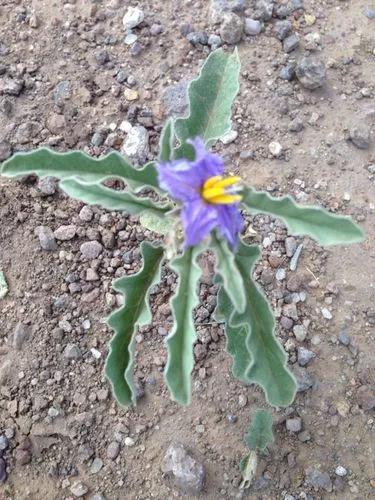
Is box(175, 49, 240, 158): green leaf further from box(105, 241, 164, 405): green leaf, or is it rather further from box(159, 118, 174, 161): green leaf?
box(105, 241, 164, 405): green leaf

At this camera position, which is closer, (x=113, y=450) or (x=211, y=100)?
(x=211, y=100)

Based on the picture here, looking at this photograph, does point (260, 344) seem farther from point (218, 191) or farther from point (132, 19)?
point (132, 19)

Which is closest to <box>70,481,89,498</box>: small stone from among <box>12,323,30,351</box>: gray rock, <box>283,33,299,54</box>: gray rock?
<box>12,323,30,351</box>: gray rock

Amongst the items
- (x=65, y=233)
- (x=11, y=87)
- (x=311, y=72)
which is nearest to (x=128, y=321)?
(x=65, y=233)

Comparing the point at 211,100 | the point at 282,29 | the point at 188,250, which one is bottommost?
the point at 282,29

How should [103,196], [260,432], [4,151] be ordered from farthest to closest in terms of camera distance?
[4,151] → [260,432] → [103,196]

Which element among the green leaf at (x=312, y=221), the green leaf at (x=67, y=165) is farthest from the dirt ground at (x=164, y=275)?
the green leaf at (x=312, y=221)

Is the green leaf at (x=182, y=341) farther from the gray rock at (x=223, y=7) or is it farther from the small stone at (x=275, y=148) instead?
the gray rock at (x=223, y=7)

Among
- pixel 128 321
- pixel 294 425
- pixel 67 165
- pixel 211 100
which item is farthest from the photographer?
pixel 294 425
